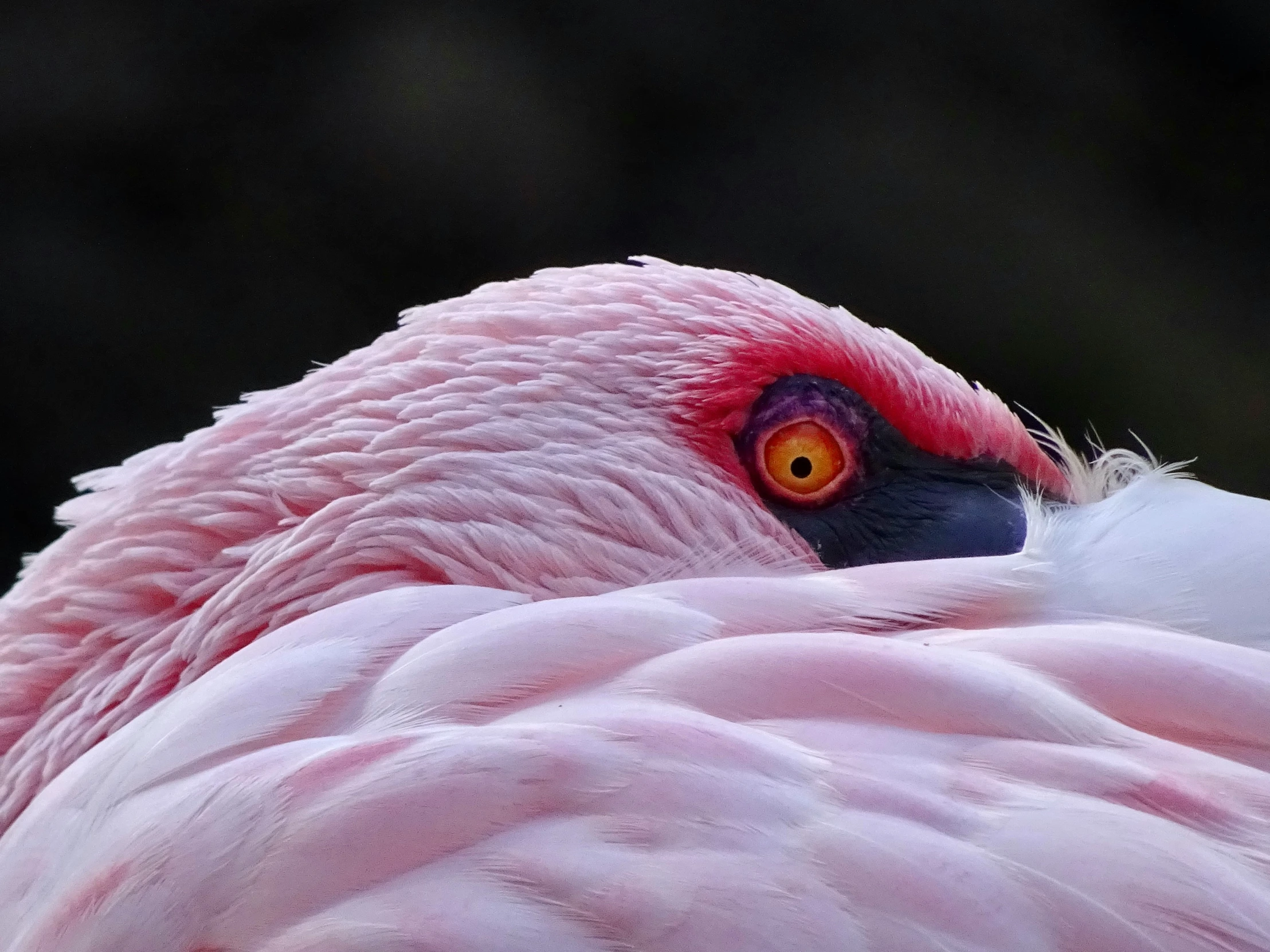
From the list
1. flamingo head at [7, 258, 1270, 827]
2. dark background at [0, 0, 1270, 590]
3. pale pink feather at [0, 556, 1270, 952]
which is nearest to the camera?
pale pink feather at [0, 556, 1270, 952]

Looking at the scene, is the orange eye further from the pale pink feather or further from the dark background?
the dark background

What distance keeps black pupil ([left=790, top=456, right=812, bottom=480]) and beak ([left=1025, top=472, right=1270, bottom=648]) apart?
0.20 m

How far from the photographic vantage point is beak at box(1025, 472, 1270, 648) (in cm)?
64

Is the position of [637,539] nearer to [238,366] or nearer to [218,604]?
[218,604]

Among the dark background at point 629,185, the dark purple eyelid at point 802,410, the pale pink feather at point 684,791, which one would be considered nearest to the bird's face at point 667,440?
the dark purple eyelid at point 802,410

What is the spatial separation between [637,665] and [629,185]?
1.43m

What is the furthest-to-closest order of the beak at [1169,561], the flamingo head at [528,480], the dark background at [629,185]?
1. the dark background at [629,185]
2. the flamingo head at [528,480]
3. the beak at [1169,561]

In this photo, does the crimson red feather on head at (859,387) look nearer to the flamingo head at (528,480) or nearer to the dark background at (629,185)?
the flamingo head at (528,480)

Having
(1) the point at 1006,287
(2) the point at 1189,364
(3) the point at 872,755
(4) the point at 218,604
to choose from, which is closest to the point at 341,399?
(4) the point at 218,604

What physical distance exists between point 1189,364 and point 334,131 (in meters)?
1.38

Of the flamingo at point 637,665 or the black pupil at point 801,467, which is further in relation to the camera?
the black pupil at point 801,467

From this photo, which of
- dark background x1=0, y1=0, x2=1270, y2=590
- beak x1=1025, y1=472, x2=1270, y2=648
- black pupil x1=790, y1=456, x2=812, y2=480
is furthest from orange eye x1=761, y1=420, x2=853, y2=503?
dark background x1=0, y1=0, x2=1270, y2=590

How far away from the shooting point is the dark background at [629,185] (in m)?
1.82

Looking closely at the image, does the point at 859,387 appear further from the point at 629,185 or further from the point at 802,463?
the point at 629,185
